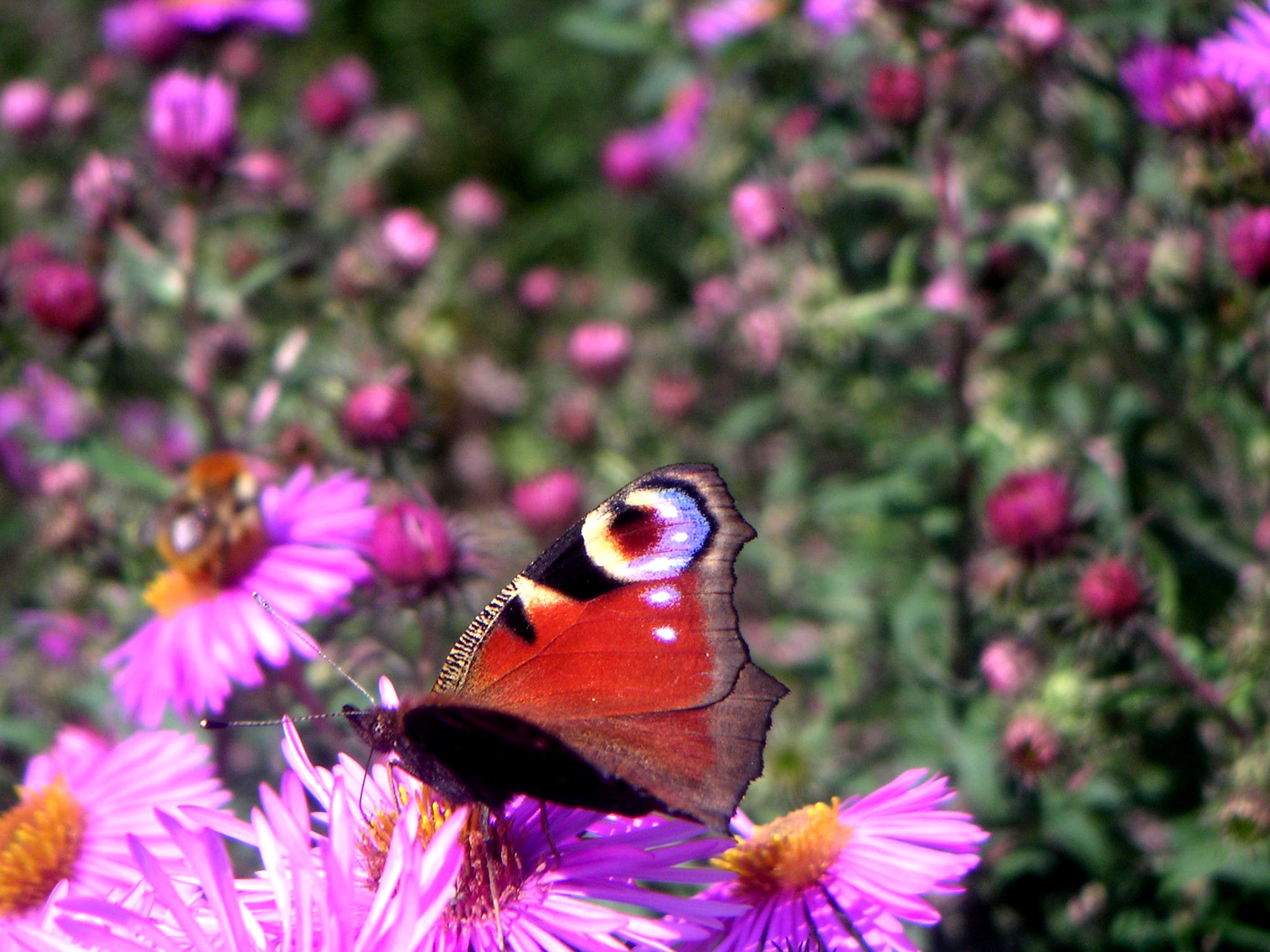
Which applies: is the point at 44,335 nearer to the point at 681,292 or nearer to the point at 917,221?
the point at 917,221

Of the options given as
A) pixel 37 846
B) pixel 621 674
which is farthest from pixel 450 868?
pixel 37 846

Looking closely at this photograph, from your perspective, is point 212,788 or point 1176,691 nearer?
point 212,788

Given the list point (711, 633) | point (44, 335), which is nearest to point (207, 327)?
point (44, 335)

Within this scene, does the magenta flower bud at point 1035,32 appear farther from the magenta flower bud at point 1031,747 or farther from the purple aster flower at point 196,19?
the purple aster flower at point 196,19

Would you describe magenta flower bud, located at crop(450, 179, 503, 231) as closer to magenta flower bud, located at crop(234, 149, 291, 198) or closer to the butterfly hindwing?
magenta flower bud, located at crop(234, 149, 291, 198)

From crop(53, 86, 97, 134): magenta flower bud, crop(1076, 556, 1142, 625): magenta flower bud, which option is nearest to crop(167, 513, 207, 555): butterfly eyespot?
crop(1076, 556, 1142, 625): magenta flower bud

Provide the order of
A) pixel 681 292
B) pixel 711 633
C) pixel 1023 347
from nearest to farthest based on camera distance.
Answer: pixel 711 633
pixel 1023 347
pixel 681 292

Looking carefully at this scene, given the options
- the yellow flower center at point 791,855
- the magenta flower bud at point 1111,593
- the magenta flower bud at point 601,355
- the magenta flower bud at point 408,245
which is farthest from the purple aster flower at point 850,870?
the magenta flower bud at point 601,355
